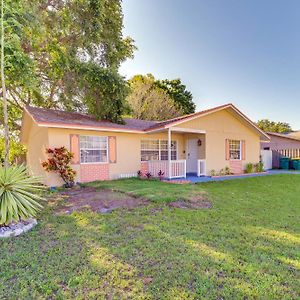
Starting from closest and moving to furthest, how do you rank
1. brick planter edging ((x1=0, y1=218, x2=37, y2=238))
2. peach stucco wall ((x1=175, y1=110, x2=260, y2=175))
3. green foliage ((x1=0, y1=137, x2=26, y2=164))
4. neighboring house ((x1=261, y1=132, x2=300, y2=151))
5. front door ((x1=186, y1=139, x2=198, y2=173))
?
1. brick planter edging ((x1=0, y1=218, x2=37, y2=238))
2. peach stucco wall ((x1=175, y1=110, x2=260, y2=175))
3. front door ((x1=186, y1=139, x2=198, y2=173))
4. green foliage ((x1=0, y1=137, x2=26, y2=164))
5. neighboring house ((x1=261, y1=132, x2=300, y2=151))

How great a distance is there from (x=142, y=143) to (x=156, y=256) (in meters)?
9.63

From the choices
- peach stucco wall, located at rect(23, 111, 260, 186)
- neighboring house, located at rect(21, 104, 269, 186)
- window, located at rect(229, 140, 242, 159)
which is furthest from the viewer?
window, located at rect(229, 140, 242, 159)

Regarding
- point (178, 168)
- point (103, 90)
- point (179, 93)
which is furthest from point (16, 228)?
point (179, 93)

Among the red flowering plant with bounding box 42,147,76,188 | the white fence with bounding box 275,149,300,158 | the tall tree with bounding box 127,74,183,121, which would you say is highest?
the tall tree with bounding box 127,74,183,121

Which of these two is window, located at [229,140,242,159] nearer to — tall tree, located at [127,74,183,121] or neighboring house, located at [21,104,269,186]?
neighboring house, located at [21,104,269,186]

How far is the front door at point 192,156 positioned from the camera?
14383 millimetres

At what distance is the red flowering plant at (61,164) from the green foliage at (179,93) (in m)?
21.5

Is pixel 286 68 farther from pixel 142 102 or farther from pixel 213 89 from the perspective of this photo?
pixel 142 102

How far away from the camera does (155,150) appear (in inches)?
533

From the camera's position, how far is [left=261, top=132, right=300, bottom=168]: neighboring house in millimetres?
20219

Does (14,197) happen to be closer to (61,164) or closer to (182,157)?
(61,164)

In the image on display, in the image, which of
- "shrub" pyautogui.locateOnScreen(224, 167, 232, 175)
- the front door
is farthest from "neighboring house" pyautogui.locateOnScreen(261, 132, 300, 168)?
the front door

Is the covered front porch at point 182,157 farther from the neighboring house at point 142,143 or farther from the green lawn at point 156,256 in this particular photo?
the green lawn at point 156,256

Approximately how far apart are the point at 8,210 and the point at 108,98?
399 inches
